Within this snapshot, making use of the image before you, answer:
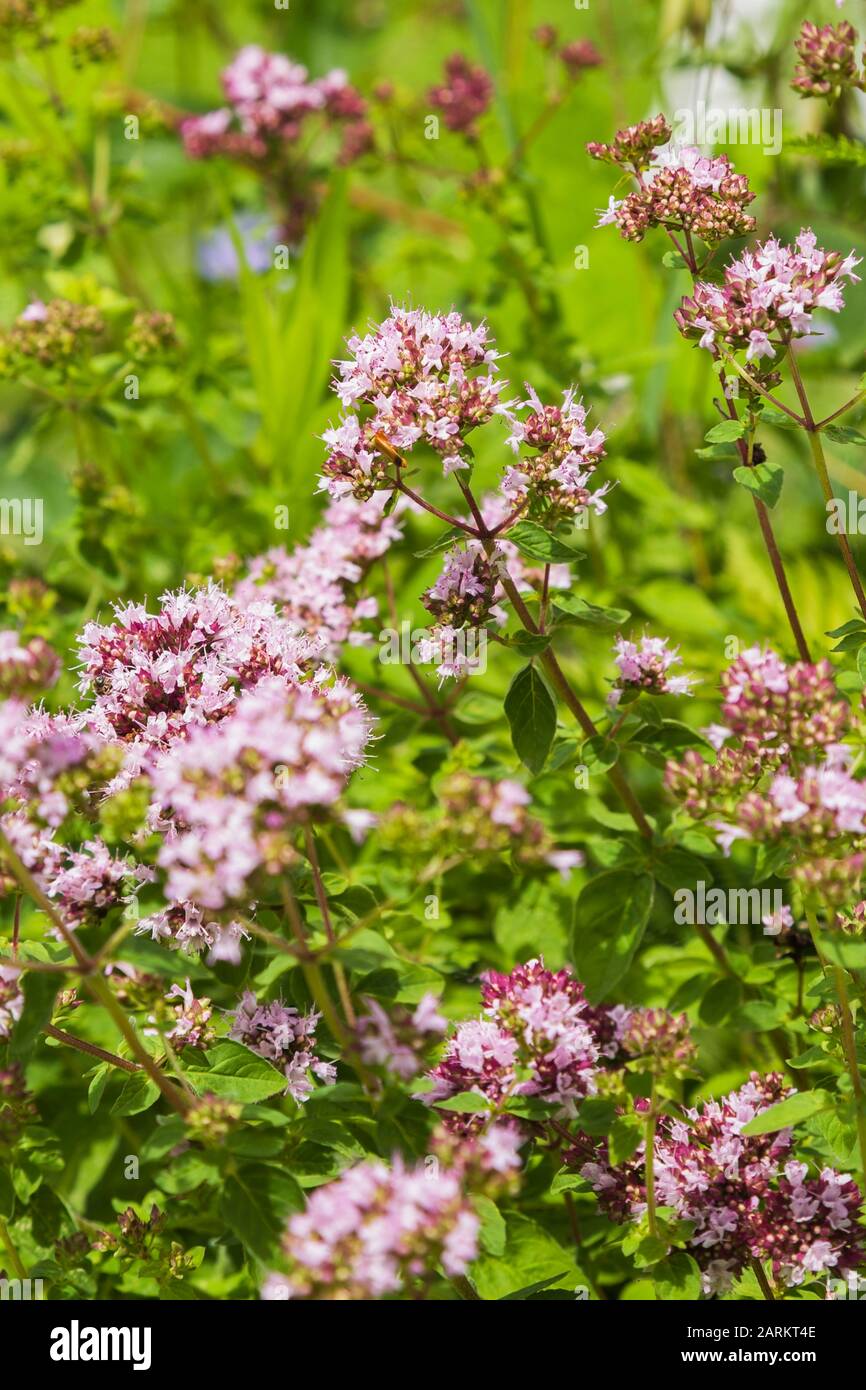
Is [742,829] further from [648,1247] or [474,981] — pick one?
[474,981]

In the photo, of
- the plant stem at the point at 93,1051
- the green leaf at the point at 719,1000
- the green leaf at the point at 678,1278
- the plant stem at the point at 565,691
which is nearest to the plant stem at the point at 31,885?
the plant stem at the point at 93,1051

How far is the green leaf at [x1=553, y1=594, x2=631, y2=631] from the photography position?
6.24 ft

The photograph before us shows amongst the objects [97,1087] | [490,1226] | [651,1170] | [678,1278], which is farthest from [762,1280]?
[97,1087]

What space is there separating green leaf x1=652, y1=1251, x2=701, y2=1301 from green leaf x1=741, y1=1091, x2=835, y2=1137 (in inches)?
8.6

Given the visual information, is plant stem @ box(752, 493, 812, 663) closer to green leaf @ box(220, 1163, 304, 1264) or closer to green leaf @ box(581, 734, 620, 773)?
green leaf @ box(581, 734, 620, 773)

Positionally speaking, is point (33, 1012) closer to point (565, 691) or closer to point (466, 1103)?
point (466, 1103)

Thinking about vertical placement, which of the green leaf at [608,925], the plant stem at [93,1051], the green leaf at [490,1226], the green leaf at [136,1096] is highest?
the green leaf at [608,925]

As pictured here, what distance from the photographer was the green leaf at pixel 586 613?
190 centimetres

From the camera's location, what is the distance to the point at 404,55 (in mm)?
5816

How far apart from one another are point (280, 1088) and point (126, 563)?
1.69 metres

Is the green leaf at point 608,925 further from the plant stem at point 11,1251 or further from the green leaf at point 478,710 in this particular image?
the plant stem at point 11,1251

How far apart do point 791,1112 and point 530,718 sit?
0.61 m

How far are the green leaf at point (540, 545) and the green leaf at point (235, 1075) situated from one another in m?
0.75
